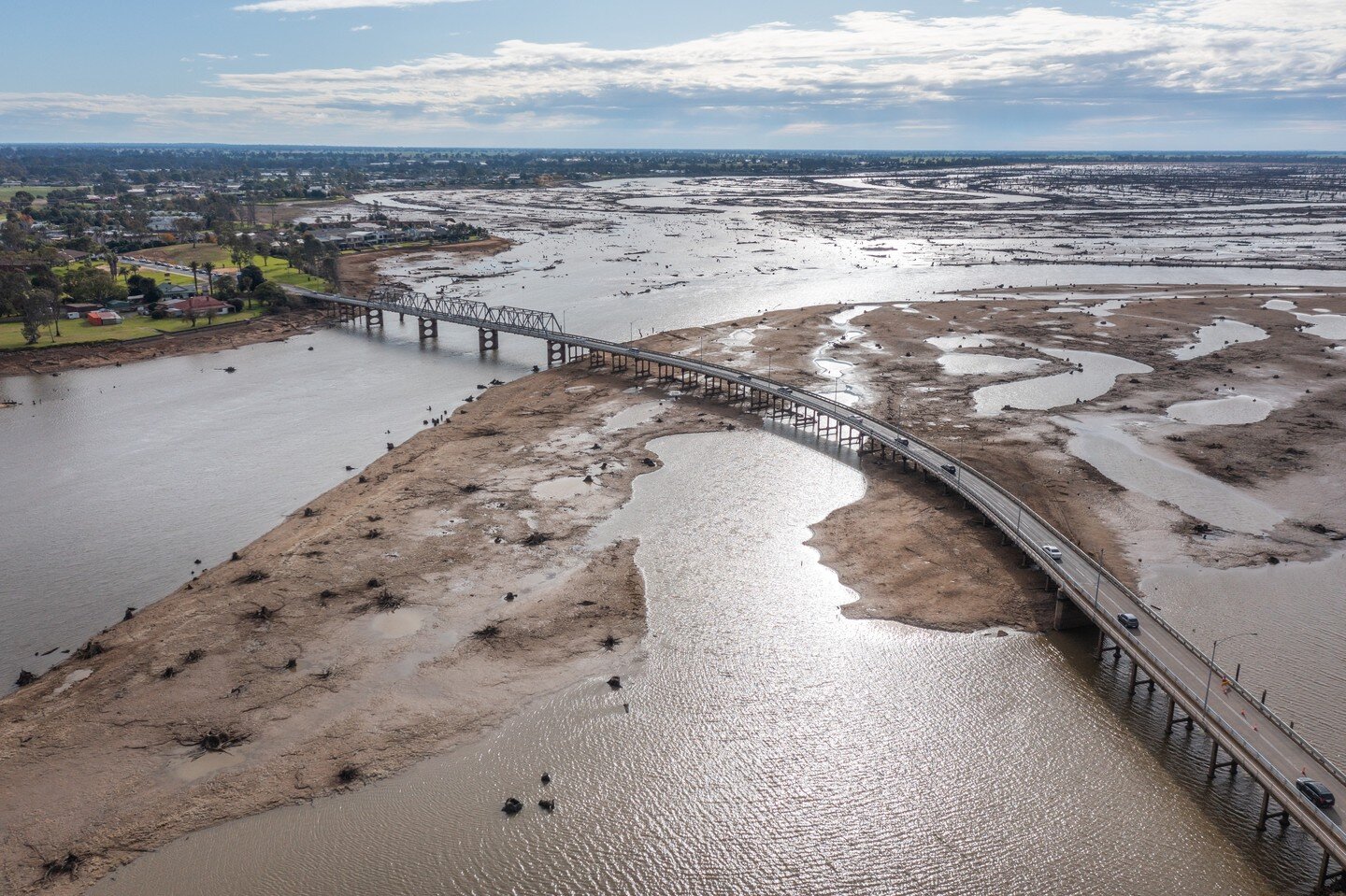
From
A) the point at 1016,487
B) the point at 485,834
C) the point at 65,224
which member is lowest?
the point at 485,834

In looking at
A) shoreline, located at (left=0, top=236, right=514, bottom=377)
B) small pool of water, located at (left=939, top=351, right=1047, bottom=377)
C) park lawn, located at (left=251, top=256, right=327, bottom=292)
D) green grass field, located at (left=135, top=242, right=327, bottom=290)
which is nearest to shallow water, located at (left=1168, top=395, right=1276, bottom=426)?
small pool of water, located at (left=939, top=351, right=1047, bottom=377)

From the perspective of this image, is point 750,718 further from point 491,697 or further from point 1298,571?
point 1298,571

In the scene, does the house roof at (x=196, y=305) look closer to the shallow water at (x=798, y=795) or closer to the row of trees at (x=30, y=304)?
the row of trees at (x=30, y=304)

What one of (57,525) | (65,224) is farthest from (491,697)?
(65,224)

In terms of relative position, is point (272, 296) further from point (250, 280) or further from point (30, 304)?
point (30, 304)

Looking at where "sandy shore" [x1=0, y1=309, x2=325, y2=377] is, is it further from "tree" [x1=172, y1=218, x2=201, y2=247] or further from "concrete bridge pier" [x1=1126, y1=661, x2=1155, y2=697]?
"concrete bridge pier" [x1=1126, y1=661, x2=1155, y2=697]

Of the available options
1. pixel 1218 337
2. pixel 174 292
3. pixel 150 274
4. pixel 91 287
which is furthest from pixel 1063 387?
pixel 150 274

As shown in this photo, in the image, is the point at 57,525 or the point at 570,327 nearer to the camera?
the point at 57,525
